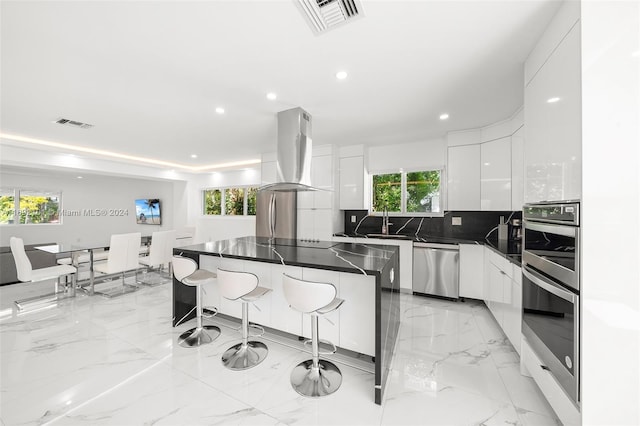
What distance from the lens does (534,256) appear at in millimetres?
1820

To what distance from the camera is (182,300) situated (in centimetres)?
306

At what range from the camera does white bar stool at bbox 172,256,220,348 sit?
8.44 ft

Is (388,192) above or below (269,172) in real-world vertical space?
below

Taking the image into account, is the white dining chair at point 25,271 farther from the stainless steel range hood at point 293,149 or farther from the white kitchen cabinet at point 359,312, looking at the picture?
the white kitchen cabinet at point 359,312

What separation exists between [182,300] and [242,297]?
132cm

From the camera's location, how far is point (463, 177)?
3861mm

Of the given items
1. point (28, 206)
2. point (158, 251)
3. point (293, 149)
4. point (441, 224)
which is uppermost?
point (293, 149)

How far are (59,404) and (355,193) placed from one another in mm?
4193

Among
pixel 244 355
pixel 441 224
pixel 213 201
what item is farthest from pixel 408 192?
pixel 213 201

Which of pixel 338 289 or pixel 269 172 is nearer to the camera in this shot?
pixel 338 289

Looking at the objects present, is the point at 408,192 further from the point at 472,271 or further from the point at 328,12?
the point at 328,12

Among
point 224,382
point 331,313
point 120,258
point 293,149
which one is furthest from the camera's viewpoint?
point 120,258
